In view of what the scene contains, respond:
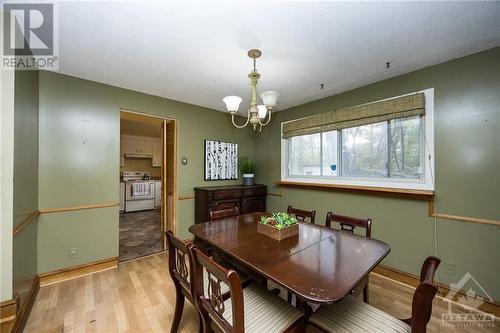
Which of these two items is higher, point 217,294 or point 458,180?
point 458,180

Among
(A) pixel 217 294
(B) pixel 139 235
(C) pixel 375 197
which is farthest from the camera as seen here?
(B) pixel 139 235

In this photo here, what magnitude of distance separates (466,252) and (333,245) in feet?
5.14

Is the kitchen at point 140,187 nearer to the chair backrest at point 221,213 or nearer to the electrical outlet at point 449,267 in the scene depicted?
the chair backrest at point 221,213

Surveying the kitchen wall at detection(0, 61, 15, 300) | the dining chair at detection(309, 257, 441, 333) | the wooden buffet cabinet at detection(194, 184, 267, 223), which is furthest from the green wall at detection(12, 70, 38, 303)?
the dining chair at detection(309, 257, 441, 333)

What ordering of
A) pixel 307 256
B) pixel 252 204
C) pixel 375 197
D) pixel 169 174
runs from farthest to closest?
1. pixel 252 204
2. pixel 169 174
3. pixel 375 197
4. pixel 307 256

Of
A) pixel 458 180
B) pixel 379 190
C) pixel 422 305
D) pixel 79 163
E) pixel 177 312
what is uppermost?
pixel 79 163

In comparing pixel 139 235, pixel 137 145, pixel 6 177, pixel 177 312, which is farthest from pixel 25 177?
pixel 137 145

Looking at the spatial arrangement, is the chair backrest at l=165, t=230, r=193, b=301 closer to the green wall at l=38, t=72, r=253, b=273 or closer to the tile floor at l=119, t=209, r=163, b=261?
the green wall at l=38, t=72, r=253, b=273

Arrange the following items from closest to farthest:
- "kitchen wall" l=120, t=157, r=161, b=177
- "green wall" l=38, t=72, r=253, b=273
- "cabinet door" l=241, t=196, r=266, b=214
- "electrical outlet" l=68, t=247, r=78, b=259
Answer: "green wall" l=38, t=72, r=253, b=273 < "electrical outlet" l=68, t=247, r=78, b=259 < "cabinet door" l=241, t=196, r=266, b=214 < "kitchen wall" l=120, t=157, r=161, b=177

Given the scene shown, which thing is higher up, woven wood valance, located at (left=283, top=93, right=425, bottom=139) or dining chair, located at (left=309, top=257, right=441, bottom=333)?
woven wood valance, located at (left=283, top=93, right=425, bottom=139)

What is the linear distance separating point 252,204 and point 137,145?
4.76 m

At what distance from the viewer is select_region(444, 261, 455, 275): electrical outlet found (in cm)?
201

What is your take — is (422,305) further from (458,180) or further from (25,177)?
(25,177)

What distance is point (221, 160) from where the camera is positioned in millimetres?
3770
